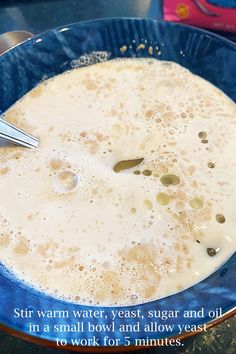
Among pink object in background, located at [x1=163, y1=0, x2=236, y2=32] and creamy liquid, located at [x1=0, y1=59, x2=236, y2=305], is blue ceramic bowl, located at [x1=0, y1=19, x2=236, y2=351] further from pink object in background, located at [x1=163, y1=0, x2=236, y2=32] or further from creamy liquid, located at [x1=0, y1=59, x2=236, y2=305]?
pink object in background, located at [x1=163, y1=0, x2=236, y2=32]

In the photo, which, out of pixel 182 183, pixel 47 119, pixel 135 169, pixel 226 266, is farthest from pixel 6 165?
pixel 226 266

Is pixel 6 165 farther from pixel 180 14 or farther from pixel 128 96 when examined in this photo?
pixel 180 14

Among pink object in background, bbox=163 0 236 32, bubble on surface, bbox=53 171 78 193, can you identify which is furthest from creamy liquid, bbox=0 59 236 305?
pink object in background, bbox=163 0 236 32

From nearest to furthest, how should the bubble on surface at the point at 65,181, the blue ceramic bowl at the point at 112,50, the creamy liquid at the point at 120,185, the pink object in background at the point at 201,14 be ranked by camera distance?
the creamy liquid at the point at 120,185 → the bubble on surface at the point at 65,181 → the blue ceramic bowl at the point at 112,50 → the pink object in background at the point at 201,14

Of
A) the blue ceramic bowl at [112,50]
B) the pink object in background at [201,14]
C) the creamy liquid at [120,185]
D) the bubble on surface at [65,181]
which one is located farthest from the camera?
the pink object in background at [201,14]

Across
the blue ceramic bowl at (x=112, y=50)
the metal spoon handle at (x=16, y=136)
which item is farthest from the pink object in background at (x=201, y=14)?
the metal spoon handle at (x=16, y=136)

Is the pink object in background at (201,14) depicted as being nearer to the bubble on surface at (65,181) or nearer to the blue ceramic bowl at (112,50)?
the blue ceramic bowl at (112,50)
